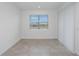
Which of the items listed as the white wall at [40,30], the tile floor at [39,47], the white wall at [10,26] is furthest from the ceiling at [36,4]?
the tile floor at [39,47]

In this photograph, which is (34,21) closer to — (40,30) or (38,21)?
(38,21)

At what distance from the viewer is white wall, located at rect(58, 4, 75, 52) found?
2529mm

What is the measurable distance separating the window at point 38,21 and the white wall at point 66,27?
40cm

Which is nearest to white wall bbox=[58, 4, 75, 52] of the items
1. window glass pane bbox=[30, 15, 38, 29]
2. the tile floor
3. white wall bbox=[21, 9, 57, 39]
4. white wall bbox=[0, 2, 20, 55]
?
white wall bbox=[21, 9, 57, 39]

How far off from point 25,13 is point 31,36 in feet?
1.81

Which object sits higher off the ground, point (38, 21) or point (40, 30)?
point (38, 21)

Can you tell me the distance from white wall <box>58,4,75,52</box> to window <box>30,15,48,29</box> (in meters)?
0.40

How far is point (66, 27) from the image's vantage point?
2732 millimetres

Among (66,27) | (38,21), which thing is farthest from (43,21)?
(66,27)

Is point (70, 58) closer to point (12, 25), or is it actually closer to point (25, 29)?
point (25, 29)

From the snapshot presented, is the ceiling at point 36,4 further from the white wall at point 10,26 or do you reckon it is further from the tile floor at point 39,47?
the tile floor at point 39,47

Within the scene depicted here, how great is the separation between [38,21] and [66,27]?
97 centimetres

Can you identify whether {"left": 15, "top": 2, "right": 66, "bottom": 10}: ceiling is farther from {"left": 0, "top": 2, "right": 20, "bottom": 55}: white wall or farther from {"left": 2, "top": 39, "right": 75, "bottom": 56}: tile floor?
{"left": 2, "top": 39, "right": 75, "bottom": 56}: tile floor

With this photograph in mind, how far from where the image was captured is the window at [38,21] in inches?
85.5
